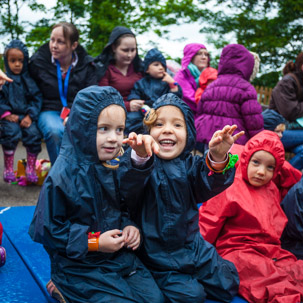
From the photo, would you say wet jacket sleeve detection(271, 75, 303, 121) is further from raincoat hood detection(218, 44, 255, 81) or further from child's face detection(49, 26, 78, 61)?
child's face detection(49, 26, 78, 61)

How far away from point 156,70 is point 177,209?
8.59 feet

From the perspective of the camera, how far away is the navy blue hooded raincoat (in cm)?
461

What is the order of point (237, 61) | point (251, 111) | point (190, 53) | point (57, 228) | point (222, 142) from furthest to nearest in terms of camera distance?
point (190, 53), point (237, 61), point (251, 111), point (222, 142), point (57, 228)

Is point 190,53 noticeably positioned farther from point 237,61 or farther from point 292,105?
point 292,105

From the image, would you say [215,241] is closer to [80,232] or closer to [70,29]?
[80,232]

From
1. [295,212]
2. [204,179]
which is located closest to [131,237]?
[204,179]

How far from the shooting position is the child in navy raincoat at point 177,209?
233 centimetres

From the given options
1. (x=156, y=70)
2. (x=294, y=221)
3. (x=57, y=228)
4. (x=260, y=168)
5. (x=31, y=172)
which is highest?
(x=156, y=70)

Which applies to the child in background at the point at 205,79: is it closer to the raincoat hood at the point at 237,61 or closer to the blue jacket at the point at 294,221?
the raincoat hood at the point at 237,61

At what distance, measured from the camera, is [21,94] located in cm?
464

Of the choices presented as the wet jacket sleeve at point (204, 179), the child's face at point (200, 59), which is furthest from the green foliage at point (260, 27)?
the wet jacket sleeve at point (204, 179)

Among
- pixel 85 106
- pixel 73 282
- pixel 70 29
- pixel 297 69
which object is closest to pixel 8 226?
pixel 73 282

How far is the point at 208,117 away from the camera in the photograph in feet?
14.4

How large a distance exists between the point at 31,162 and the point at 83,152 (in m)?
2.90
